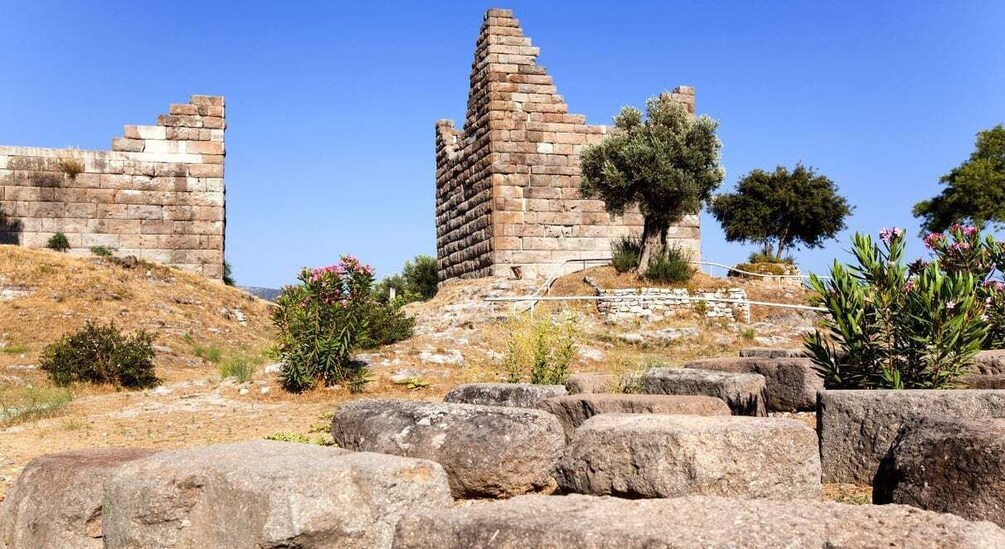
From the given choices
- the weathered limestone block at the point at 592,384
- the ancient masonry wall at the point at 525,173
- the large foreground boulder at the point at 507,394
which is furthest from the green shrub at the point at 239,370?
the ancient masonry wall at the point at 525,173

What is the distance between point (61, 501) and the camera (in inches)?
212

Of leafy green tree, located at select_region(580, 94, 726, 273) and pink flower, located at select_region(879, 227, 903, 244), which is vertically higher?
leafy green tree, located at select_region(580, 94, 726, 273)

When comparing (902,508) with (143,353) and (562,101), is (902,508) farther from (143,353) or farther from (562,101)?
(562,101)

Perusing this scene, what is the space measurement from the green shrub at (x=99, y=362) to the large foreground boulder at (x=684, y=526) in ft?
43.0

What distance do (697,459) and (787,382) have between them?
13.8ft

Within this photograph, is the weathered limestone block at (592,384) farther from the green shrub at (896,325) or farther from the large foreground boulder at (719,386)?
the green shrub at (896,325)

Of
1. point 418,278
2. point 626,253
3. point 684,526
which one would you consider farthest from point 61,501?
point 418,278

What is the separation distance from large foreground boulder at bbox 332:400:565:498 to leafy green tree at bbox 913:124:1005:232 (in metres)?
40.8

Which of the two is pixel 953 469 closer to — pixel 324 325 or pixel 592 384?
pixel 592 384

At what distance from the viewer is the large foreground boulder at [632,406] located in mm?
6293

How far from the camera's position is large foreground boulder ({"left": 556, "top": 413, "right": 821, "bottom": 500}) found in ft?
15.2

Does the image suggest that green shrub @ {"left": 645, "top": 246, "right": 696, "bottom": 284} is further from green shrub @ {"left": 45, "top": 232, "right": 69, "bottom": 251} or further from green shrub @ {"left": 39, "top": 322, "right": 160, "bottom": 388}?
green shrub @ {"left": 45, "top": 232, "right": 69, "bottom": 251}

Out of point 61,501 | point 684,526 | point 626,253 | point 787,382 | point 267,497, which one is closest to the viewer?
point 684,526

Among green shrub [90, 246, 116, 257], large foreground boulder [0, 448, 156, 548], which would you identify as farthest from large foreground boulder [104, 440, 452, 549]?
green shrub [90, 246, 116, 257]
